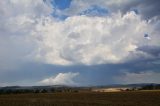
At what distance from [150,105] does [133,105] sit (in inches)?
106

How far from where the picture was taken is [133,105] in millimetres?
53594

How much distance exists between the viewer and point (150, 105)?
5356cm
